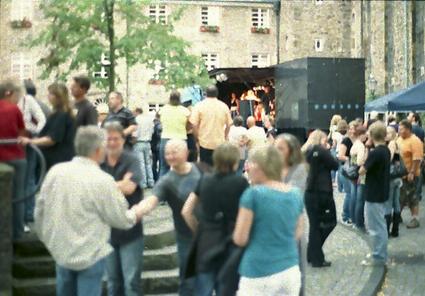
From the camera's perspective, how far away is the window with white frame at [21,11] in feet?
132

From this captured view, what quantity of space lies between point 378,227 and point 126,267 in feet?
15.4

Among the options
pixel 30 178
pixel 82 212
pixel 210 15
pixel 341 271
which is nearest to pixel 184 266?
pixel 82 212

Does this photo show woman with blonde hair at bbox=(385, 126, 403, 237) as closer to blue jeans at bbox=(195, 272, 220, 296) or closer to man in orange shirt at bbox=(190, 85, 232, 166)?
man in orange shirt at bbox=(190, 85, 232, 166)

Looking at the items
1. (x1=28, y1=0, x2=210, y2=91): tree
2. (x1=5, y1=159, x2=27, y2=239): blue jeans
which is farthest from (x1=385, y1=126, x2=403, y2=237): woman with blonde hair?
(x1=5, y1=159, x2=27, y2=239): blue jeans

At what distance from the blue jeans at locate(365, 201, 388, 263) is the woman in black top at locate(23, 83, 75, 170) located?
4.21 meters

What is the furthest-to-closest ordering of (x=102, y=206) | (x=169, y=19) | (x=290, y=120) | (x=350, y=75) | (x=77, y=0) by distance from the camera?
(x=290, y=120) < (x=350, y=75) < (x=169, y=19) < (x=77, y=0) < (x=102, y=206)

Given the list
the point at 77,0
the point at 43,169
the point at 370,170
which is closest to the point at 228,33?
the point at 77,0

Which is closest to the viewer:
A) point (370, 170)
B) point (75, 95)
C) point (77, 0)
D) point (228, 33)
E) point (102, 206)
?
point (102, 206)

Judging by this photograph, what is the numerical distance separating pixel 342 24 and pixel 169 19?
28.8m

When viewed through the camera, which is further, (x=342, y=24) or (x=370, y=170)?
(x=342, y=24)

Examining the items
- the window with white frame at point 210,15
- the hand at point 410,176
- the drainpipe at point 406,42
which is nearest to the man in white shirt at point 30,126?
the hand at point 410,176

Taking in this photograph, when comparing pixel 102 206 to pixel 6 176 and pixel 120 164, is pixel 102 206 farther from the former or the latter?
pixel 6 176

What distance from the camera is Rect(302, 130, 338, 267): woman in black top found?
11.1 m

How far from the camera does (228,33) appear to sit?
156 feet
